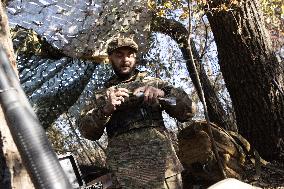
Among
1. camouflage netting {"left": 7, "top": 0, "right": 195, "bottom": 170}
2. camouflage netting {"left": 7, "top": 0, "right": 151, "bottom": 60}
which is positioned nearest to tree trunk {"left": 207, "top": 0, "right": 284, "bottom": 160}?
camouflage netting {"left": 7, "top": 0, "right": 151, "bottom": 60}

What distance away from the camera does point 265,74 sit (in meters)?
5.47

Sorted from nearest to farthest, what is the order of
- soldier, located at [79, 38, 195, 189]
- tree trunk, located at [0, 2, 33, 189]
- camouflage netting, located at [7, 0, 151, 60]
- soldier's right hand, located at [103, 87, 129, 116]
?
tree trunk, located at [0, 2, 33, 189] → soldier's right hand, located at [103, 87, 129, 116] → soldier, located at [79, 38, 195, 189] → camouflage netting, located at [7, 0, 151, 60]

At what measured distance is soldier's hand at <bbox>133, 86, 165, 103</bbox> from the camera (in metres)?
2.85

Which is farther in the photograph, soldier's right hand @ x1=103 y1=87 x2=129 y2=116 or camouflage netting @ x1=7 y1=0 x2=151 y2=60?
camouflage netting @ x1=7 y1=0 x2=151 y2=60

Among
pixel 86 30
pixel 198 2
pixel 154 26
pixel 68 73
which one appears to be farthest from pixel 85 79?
pixel 198 2

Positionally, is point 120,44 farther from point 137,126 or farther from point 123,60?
point 137,126

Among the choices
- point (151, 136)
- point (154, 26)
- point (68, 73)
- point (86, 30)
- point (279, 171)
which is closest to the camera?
point (151, 136)

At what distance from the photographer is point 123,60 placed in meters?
3.13

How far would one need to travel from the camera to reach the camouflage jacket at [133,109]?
2967 millimetres

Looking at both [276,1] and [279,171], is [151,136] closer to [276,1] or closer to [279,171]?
[279,171]

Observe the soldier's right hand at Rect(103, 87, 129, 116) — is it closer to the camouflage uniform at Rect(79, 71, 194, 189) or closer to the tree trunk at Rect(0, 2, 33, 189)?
the camouflage uniform at Rect(79, 71, 194, 189)

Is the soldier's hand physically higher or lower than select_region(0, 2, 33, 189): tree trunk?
higher

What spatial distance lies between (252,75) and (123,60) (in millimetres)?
2894

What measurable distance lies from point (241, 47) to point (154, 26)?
2371 mm
